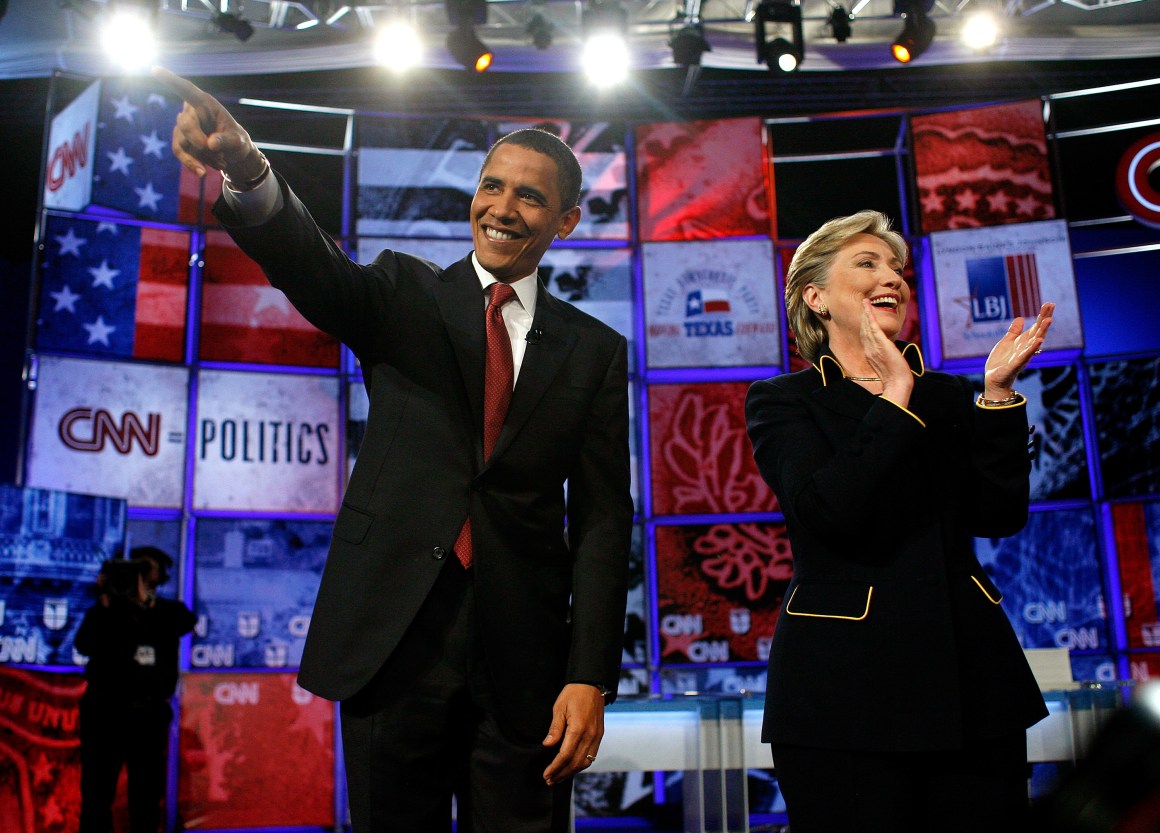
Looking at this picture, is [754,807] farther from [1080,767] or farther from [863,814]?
[1080,767]

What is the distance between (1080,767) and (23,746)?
16.6 feet

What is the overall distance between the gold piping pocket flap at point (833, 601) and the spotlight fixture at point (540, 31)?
554 cm

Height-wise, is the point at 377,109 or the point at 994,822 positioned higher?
the point at 377,109

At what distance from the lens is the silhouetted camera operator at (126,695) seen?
461cm

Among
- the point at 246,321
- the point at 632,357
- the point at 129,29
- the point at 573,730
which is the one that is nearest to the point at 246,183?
the point at 573,730

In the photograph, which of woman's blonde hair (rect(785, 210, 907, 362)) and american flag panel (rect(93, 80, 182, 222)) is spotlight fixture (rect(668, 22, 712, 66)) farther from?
woman's blonde hair (rect(785, 210, 907, 362))

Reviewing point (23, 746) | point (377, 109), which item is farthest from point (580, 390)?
point (377, 109)

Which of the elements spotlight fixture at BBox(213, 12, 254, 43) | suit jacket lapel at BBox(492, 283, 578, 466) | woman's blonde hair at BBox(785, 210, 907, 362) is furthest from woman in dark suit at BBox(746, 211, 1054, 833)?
spotlight fixture at BBox(213, 12, 254, 43)

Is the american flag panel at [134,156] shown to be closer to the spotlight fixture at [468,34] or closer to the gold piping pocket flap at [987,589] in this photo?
the spotlight fixture at [468,34]

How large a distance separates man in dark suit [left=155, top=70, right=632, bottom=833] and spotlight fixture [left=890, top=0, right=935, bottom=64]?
5.21m

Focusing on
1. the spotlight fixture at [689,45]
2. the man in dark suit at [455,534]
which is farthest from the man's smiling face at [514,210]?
the spotlight fixture at [689,45]

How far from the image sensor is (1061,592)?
6.01 m

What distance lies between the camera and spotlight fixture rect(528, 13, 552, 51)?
21.4ft

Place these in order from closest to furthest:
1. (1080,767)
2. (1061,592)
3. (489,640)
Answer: (1080,767), (489,640), (1061,592)
